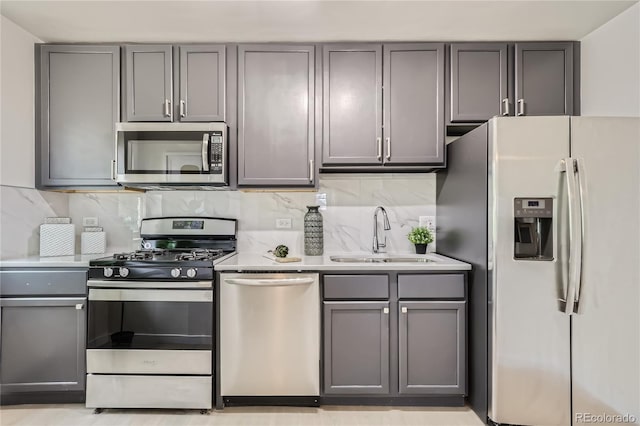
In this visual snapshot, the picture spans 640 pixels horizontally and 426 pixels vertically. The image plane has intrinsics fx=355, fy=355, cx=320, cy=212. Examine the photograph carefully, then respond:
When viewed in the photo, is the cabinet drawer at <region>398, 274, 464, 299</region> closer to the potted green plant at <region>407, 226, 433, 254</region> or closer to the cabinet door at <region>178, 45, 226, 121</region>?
the potted green plant at <region>407, 226, 433, 254</region>

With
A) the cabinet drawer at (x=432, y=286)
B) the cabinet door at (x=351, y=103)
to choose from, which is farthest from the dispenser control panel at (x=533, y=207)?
the cabinet door at (x=351, y=103)

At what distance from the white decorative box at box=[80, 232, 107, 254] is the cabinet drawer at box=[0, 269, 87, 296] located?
518 mm

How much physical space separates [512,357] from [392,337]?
2.12ft

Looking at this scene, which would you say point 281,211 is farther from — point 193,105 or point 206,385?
point 206,385

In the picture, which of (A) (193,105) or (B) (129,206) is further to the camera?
(B) (129,206)

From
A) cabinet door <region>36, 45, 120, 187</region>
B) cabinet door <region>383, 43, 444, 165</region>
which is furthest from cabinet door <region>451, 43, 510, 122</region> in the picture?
cabinet door <region>36, 45, 120, 187</region>

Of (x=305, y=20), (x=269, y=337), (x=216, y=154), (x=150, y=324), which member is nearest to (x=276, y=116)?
(x=216, y=154)

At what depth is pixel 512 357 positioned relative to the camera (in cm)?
189

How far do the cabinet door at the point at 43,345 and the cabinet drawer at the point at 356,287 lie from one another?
151 centimetres

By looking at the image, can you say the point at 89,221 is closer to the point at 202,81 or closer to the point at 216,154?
the point at 216,154

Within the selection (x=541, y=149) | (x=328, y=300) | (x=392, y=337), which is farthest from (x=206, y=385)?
(x=541, y=149)

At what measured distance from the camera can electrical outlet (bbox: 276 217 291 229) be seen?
9.25 ft

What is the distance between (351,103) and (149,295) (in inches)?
70.5

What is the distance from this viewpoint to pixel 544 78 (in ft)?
7.98
